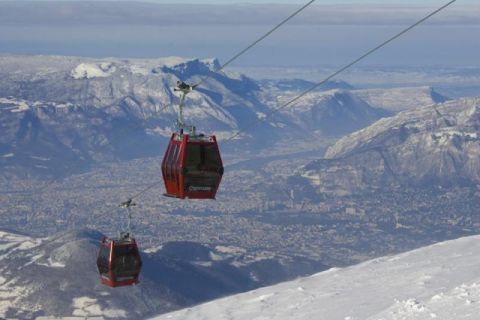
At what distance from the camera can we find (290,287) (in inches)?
3332

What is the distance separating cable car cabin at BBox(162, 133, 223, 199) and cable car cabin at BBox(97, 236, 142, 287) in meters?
10.6

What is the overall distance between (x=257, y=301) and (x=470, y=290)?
25.5 metres

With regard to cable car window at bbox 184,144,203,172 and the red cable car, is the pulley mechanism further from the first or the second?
cable car window at bbox 184,144,203,172

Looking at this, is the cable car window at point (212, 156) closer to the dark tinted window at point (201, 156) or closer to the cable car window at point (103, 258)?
the dark tinted window at point (201, 156)

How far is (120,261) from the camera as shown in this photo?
5131 cm

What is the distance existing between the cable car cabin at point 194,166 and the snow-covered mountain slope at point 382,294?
1580cm

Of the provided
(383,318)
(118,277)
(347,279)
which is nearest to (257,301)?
(347,279)

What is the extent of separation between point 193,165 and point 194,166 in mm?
60

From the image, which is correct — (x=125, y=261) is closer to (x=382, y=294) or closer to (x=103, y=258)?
(x=103, y=258)

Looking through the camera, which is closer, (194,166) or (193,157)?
(194,166)

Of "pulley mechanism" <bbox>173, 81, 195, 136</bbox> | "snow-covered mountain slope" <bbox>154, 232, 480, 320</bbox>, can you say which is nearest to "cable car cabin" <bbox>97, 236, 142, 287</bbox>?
"pulley mechanism" <bbox>173, 81, 195, 136</bbox>

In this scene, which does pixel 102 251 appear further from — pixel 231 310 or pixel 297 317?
pixel 231 310

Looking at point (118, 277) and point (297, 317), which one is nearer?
point (118, 277)

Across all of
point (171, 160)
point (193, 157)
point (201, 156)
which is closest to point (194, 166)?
point (193, 157)
